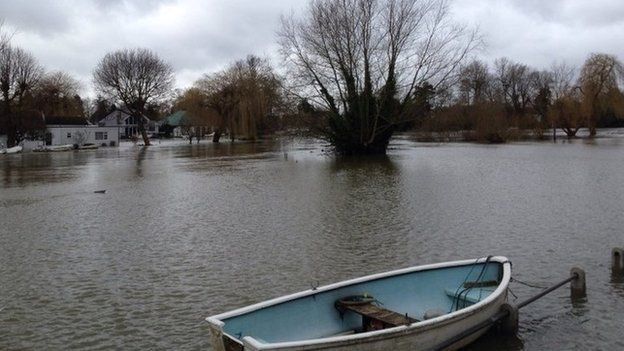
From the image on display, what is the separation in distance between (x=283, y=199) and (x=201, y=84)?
74488 mm

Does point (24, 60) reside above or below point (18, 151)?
above

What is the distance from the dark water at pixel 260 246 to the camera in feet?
25.4

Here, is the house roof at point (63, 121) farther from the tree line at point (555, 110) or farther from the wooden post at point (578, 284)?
the wooden post at point (578, 284)

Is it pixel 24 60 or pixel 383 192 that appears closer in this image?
pixel 383 192

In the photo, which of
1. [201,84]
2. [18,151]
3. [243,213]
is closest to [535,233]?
[243,213]

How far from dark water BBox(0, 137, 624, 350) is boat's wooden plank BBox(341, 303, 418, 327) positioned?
3.74 ft

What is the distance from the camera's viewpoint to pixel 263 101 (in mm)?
78062

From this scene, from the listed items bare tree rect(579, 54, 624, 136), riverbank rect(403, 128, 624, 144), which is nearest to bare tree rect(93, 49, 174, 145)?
riverbank rect(403, 128, 624, 144)

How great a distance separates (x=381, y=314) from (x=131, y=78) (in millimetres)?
79458

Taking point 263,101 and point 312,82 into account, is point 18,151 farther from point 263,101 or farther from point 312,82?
Result: point 312,82

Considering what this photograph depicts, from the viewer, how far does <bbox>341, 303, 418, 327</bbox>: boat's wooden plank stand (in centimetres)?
627

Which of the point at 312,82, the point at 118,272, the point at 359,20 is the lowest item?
the point at 118,272

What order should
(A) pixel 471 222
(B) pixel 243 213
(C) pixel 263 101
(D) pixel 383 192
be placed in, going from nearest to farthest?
(A) pixel 471 222
(B) pixel 243 213
(D) pixel 383 192
(C) pixel 263 101

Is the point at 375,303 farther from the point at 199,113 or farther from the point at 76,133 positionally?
the point at 199,113
